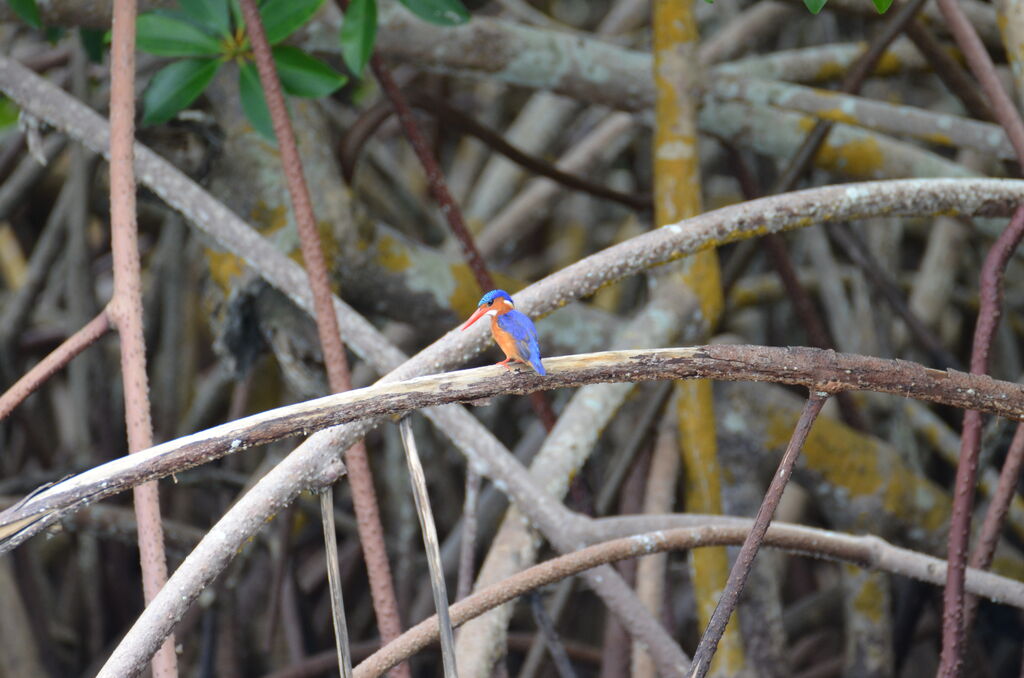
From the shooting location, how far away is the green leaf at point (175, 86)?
46.0 inches

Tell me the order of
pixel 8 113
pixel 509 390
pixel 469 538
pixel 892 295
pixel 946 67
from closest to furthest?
pixel 509 390
pixel 469 538
pixel 8 113
pixel 946 67
pixel 892 295

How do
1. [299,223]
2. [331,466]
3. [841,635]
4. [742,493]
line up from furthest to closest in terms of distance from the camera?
1. [841,635]
2. [742,493]
3. [299,223]
4. [331,466]

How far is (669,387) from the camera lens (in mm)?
1439

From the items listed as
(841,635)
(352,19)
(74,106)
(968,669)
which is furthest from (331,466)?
(841,635)

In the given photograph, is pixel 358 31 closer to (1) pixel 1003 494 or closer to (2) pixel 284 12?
(2) pixel 284 12

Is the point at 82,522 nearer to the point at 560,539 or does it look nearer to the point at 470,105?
the point at 560,539

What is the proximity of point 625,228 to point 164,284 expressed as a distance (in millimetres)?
1216

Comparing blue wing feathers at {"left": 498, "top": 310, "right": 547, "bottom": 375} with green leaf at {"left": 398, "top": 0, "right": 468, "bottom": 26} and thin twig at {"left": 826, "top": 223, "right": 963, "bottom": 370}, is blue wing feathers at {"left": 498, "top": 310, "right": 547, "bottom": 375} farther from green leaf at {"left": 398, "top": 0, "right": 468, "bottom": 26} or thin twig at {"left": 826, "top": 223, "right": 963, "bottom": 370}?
thin twig at {"left": 826, "top": 223, "right": 963, "bottom": 370}

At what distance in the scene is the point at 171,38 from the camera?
114cm

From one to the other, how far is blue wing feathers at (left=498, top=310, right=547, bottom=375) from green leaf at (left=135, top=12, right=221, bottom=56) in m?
0.62

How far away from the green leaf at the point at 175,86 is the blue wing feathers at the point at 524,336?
0.62 m

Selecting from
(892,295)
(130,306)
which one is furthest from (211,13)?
(892,295)

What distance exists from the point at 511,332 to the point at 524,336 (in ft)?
0.06

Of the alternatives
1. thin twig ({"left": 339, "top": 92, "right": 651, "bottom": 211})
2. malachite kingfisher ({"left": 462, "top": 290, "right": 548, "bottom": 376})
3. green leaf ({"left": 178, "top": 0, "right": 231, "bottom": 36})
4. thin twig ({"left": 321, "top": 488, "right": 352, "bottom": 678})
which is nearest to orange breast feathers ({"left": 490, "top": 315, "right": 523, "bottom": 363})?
malachite kingfisher ({"left": 462, "top": 290, "right": 548, "bottom": 376})
